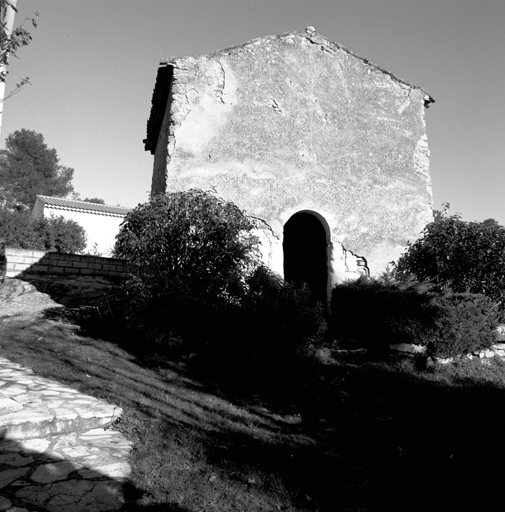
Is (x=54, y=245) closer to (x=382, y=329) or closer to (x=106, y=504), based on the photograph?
(x=382, y=329)

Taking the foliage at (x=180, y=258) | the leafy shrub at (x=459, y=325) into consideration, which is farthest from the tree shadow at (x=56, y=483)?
the leafy shrub at (x=459, y=325)

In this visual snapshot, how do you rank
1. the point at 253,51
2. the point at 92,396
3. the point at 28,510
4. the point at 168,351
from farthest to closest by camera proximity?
the point at 253,51
the point at 168,351
the point at 92,396
the point at 28,510

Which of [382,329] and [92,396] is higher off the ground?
[382,329]

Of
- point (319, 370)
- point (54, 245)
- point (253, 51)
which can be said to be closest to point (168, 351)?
point (319, 370)

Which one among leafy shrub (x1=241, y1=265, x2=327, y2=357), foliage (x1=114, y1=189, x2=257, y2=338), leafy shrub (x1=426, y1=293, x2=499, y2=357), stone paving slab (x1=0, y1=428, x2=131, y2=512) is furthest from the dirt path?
leafy shrub (x1=426, y1=293, x2=499, y2=357)

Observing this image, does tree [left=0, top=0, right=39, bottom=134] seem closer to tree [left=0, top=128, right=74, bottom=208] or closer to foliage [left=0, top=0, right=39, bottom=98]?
foliage [left=0, top=0, right=39, bottom=98]

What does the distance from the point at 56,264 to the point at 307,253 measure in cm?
673

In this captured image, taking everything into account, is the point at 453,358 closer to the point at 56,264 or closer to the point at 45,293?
the point at 45,293

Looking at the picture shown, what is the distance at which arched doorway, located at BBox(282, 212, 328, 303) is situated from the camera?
457 inches

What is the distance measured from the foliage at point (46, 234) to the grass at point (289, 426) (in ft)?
70.9

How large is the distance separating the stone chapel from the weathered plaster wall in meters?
0.02

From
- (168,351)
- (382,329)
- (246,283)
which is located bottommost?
(168,351)

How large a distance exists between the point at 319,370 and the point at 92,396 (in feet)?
11.2

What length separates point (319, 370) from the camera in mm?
7133
